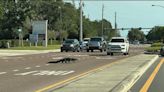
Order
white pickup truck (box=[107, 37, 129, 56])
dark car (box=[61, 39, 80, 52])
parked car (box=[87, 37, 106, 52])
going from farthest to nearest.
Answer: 1. parked car (box=[87, 37, 106, 52])
2. dark car (box=[61, 39, 80, 52])
3. white pickup truck (box=[107, 37, 129, 56])

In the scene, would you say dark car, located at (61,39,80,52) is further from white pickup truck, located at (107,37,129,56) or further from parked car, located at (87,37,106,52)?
white pickup truck, located at (107,37,129,56)

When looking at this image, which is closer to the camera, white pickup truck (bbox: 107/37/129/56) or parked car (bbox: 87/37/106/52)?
white pickup truck (bbox: 107/37/129/56)

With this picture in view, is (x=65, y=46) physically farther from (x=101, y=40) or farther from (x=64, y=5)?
(x=64, y=5)

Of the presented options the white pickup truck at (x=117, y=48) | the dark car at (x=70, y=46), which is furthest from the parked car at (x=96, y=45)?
the white pickup truck at (x=117, y=48)

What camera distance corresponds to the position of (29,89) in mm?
16250

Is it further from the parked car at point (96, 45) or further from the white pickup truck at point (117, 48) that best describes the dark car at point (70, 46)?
the white pickup truck at point (117, 48)

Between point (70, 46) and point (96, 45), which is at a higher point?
point (96, 45)

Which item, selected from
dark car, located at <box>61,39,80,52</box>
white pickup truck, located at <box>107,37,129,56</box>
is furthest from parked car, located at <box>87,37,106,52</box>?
white pickup truck, located at <box>107,37,129,56</box>

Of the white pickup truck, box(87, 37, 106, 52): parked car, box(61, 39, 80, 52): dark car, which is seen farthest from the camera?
box(87, 37, 106, 52): parked car

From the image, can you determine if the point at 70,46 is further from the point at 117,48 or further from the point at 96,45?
the point at 117,48

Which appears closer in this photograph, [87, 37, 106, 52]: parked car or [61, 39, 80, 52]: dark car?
[61, 39, 80, 52]: dark car

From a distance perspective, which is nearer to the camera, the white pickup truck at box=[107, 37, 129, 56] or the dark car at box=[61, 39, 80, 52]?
the white pickup truck at box=[107, 37, 129, 56]

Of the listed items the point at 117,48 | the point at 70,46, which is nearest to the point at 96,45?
the point at 70,46

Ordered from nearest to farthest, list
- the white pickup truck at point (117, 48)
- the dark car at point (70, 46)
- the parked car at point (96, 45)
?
the white pickup truck at point (117, 48), the dark car at point (70, 46), the parked car at point (96, 45)
